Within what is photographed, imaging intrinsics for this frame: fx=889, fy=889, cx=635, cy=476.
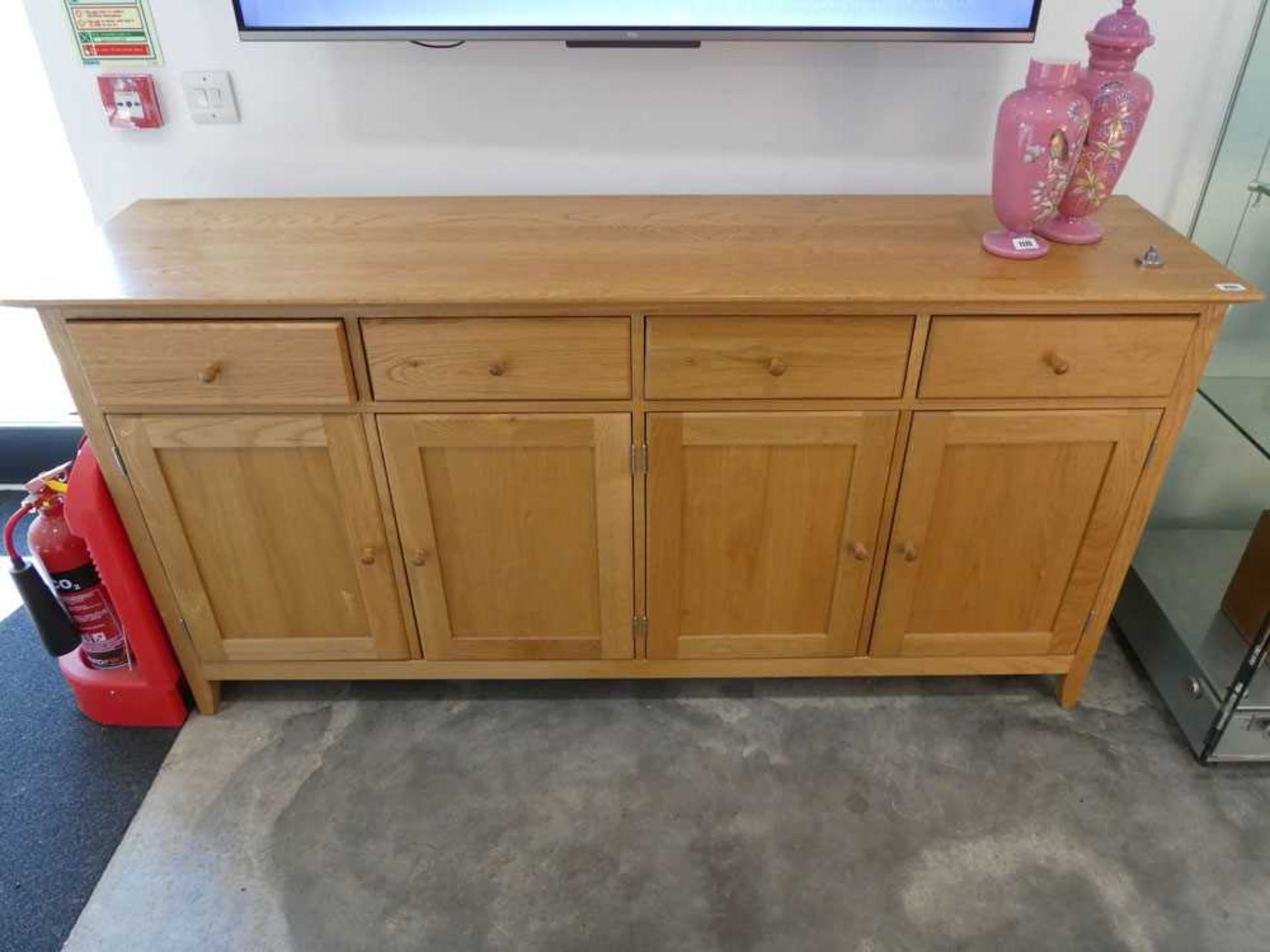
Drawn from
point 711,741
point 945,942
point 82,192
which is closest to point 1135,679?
point 945,942

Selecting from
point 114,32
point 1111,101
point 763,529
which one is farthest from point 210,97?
point 1111,101

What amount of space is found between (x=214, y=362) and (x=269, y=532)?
0.33 metres

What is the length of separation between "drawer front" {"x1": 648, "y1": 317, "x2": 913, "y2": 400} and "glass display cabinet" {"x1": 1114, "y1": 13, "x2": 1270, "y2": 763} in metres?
0.82

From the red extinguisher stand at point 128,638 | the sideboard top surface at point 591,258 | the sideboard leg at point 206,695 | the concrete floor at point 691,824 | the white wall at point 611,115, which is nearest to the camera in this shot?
the sideboard top surface at point 591,258

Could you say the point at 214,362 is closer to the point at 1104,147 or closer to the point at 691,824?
the point at 691,824

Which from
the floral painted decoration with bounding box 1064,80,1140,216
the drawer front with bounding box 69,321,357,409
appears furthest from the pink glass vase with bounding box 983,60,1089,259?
the drawer front with bounding box 69,321,357,409

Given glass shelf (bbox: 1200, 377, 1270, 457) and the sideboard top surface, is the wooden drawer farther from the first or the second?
glass shelf (bbox: 1200, 377, 1270, 457)

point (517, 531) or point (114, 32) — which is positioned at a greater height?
point (114, 32)

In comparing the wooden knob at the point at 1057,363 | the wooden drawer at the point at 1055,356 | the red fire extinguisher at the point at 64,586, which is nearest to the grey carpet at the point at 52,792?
the red fire extinguisher at the point at 64,586

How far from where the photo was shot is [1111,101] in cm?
134

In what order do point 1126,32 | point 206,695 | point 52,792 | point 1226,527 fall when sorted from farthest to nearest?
point 1226,527 < point 206,695 < point 52,792 < point 1126,32

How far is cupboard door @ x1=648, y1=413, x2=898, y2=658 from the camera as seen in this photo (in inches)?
55.9

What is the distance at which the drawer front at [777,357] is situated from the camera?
4.34ft

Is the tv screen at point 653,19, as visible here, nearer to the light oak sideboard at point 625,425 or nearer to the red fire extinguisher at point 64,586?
the light oak sideboard at point 625,425
